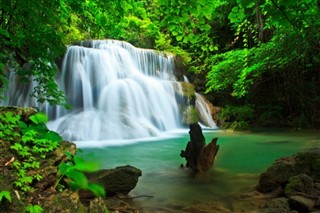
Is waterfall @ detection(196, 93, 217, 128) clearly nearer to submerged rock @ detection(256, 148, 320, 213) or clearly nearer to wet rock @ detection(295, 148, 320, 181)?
submerged rock @ detection(256, 148, 320, 213)

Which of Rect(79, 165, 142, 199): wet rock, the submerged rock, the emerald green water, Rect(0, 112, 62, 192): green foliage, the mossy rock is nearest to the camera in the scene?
Rect(0, 112, 62, 192): green foliage

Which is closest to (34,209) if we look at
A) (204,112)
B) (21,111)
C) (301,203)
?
(21,111)

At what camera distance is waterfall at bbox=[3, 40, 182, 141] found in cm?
1235

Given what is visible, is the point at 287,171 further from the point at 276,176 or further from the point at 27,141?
the point at 27,141

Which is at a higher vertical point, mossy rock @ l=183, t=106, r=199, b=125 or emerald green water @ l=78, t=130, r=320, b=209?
mossy rock @ l=183, t=106, r=199, b=125

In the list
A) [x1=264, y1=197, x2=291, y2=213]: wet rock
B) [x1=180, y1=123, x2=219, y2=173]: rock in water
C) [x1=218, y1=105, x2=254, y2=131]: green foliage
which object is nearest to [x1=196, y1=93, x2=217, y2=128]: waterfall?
[x1=218, y1=105, x2=254, y2=131]: green foliage

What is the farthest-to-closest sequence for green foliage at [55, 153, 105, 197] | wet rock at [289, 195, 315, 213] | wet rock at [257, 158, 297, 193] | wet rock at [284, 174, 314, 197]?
wet rock at [257, 158, 297, 193], wet rock at [284, 174, 314, 197], wet rock at [289, 195, 315, 213], green foliage at [55, 153, 105, 197]

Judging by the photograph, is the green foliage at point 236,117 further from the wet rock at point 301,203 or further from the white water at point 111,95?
the wet rock at point 301,203

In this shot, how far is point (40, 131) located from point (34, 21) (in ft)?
8.93

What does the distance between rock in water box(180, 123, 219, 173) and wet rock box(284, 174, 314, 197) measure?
1.88m

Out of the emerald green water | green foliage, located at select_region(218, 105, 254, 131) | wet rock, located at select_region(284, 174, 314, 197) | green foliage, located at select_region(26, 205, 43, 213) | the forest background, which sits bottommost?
the emerald green water

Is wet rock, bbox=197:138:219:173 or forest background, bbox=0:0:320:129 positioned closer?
forest background, bbox=0:0:320:129

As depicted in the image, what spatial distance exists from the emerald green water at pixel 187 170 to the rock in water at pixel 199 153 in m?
0.17

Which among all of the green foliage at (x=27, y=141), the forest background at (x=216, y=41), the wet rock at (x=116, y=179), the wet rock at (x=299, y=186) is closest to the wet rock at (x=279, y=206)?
the wet rock at (x=299, y=186)
